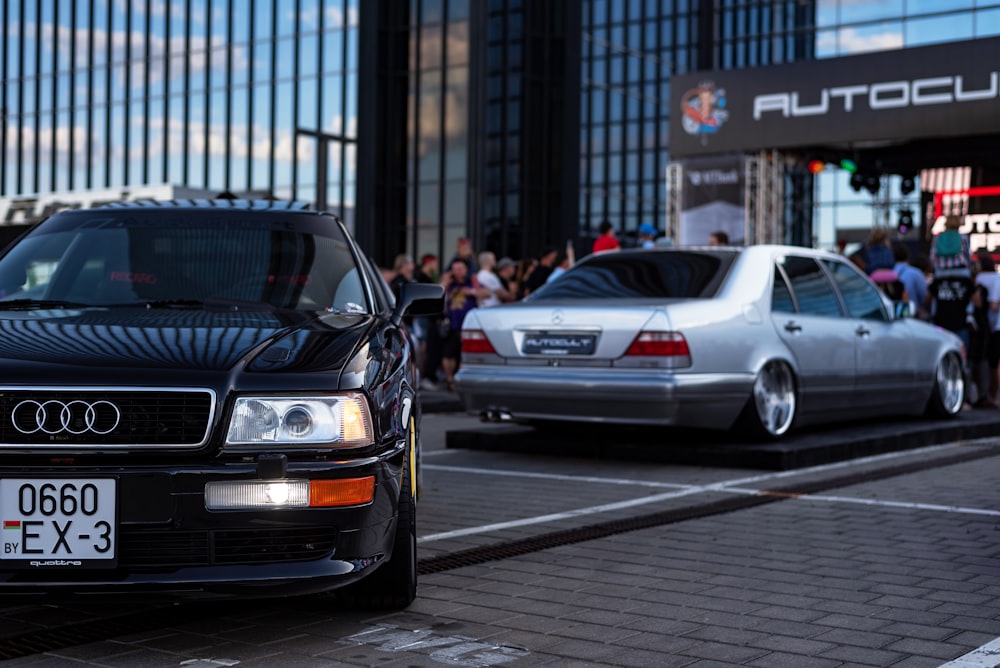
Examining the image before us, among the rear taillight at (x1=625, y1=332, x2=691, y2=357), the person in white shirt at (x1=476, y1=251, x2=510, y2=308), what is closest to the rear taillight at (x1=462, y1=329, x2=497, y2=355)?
A: the rear taillight at (x1=625, y1=332, x2=691, y2=357)

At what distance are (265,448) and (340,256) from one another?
6.12 feet

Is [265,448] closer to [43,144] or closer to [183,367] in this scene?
[183,367]

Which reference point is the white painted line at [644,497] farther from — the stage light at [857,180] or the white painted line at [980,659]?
the stage light at [857,180]

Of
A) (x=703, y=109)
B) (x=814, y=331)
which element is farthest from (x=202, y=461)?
(x=703, y=109)

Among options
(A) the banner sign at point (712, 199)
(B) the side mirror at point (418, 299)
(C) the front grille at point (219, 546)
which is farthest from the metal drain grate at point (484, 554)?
(A) the banner sign at point (712, 199)

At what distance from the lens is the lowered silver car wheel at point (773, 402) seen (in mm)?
8672

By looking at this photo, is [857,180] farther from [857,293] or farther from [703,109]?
[857,293]

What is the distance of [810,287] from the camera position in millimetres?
9594

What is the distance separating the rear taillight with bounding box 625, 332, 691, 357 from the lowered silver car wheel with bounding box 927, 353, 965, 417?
13.0ft

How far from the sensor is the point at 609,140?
53.8 m

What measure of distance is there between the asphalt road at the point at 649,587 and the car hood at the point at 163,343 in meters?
0.85

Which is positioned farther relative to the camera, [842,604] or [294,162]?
[294,162]

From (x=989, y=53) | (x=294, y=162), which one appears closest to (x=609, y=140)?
(x=294, y=162)

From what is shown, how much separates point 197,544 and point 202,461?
0.76 feet
